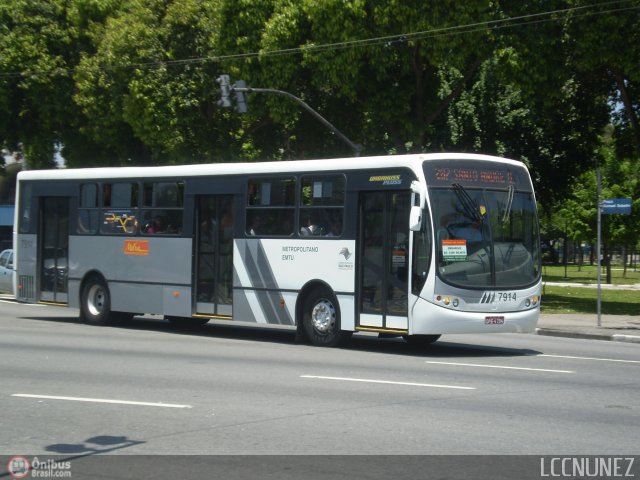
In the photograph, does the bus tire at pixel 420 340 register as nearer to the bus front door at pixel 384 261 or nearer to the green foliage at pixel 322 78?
the bus front door at pixel 384 261

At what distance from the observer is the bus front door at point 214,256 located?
19500mm

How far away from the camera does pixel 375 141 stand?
3531 centimetres

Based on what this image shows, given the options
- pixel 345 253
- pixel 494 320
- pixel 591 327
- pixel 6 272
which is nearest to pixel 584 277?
pixel 6 272

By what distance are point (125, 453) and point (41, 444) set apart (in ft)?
2.87

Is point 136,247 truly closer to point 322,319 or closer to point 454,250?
point 322,319

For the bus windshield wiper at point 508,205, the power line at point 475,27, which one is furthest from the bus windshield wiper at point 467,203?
the power line at point 475,27

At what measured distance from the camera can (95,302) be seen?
22.3 meters

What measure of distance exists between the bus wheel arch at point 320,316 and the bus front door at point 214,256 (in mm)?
1781

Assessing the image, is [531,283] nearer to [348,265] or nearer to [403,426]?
[348,265]

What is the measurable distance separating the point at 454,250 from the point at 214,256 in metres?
5.45

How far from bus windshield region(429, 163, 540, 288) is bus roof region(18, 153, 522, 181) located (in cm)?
56

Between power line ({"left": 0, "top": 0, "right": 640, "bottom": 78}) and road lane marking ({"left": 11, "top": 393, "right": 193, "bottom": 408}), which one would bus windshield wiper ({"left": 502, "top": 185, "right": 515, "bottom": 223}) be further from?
power line ({"left": 0, "top": 0, "right": 640, "bottom": 78})

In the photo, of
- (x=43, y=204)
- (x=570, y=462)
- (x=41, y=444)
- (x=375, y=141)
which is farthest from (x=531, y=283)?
(x=375, y=141)

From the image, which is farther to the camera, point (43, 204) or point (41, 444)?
point (43, 204)
